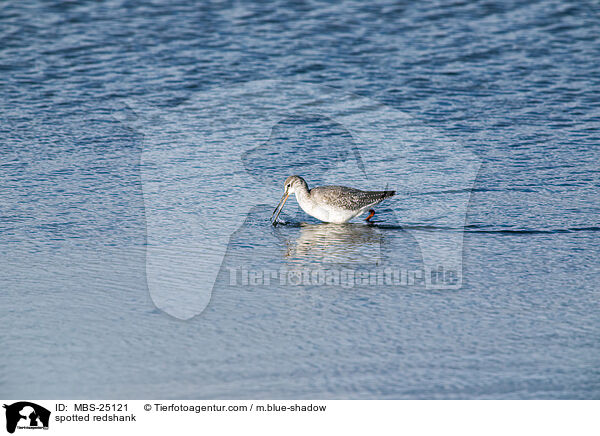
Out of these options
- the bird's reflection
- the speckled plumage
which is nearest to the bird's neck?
the speckled plumage

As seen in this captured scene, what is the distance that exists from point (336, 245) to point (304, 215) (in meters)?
1.04

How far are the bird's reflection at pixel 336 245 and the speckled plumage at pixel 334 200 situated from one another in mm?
129

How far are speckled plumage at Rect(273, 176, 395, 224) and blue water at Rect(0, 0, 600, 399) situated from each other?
166 mm

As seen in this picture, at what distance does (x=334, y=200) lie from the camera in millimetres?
7301

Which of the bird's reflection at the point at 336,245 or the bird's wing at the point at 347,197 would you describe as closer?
the bird's reflection at the point at 336,245

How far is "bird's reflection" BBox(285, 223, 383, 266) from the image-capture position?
6500mm

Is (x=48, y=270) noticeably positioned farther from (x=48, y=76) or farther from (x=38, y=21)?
(x=38, y=21)

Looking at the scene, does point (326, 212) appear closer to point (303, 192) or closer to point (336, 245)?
point (303, 192)

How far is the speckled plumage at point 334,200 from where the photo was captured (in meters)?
7.29

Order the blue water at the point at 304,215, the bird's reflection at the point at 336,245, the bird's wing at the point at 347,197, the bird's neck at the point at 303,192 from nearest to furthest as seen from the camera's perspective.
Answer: the blue water at the point at 304,215, the bird's reflection at the point at 336,245, the bird's wing at the point at 347,197, the bird's neck at the point at 303,192

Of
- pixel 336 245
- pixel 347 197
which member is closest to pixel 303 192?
pixel 347 197

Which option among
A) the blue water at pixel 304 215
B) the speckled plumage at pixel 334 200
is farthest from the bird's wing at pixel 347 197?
the blue water at pixel 304 215

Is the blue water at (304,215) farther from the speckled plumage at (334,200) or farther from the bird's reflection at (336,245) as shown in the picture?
the speckled plumage at (334,200)

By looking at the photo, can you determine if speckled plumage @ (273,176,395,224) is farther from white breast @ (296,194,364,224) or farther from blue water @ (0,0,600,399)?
blue water @ (0,0,600,399)
